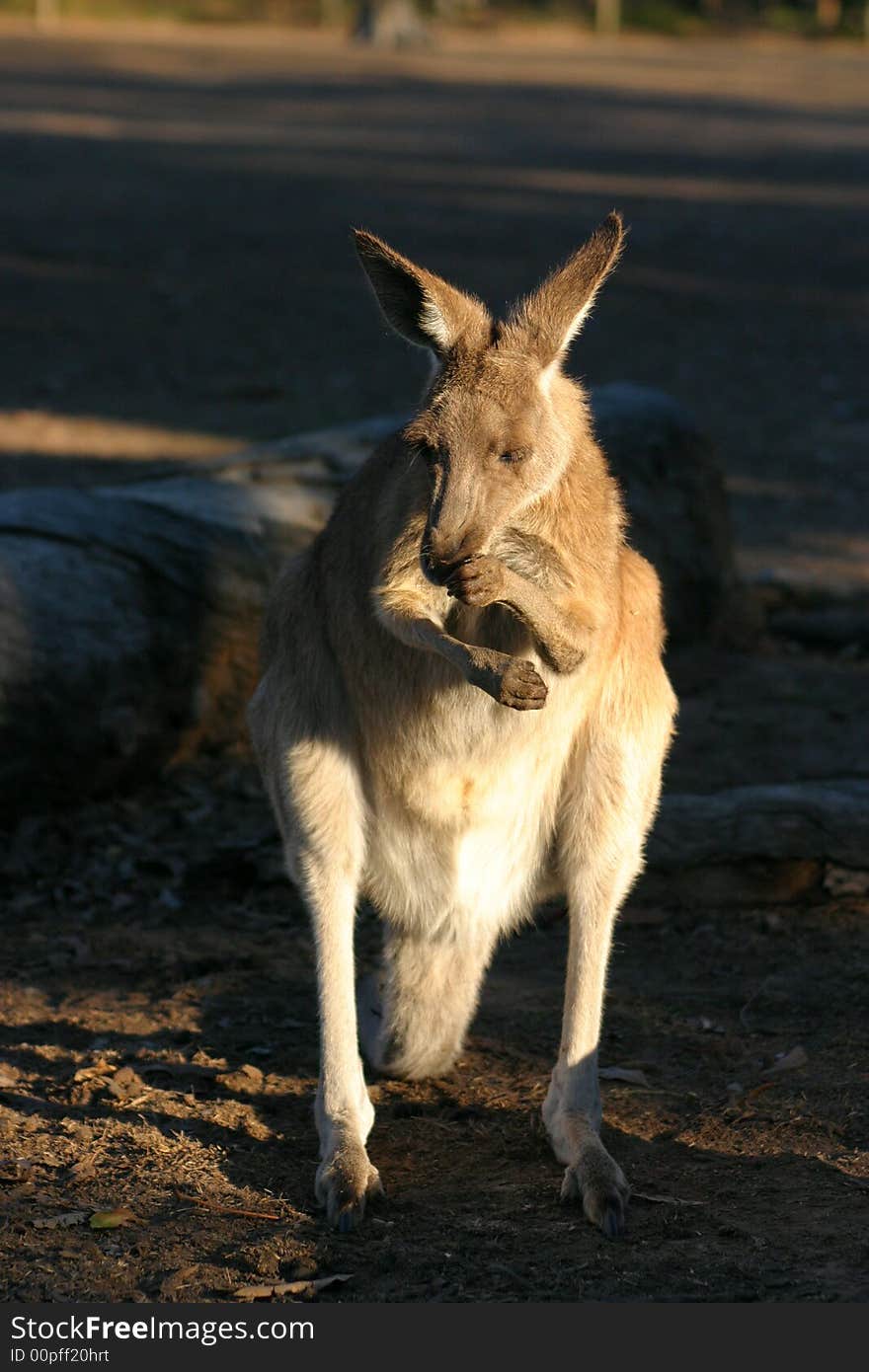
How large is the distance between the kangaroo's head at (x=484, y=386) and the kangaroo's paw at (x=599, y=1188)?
1.15m

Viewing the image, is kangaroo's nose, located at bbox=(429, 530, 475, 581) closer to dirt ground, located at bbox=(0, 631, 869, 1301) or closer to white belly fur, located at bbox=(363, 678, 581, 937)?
white belly fur, located at bbox=(363, 678, 581, 937)

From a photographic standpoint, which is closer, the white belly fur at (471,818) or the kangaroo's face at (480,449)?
the kangaroo's face at (480,449)

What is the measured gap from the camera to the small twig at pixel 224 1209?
319 centimetres

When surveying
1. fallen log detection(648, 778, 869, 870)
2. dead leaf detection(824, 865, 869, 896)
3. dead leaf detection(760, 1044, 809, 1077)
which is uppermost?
fallen log detection(648, 778, 869, 870)

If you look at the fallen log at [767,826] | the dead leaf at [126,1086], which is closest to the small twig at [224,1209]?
the dead leaf at [126,1086]

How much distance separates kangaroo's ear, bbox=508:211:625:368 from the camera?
3.34 m

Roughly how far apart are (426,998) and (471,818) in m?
0.49

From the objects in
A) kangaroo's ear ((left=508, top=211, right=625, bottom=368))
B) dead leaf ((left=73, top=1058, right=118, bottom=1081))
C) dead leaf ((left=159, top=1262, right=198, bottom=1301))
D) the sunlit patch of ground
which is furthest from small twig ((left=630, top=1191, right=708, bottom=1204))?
kangaroo's ear ((left=508, top=211, right=625, bottom=368))

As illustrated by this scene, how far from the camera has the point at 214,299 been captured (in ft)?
38.2

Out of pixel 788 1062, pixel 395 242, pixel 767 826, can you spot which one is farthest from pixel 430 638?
pixel 395 242

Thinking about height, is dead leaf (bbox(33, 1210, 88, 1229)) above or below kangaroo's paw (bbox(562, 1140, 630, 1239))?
below

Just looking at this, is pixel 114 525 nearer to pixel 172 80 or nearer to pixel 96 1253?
pixel 96 1253

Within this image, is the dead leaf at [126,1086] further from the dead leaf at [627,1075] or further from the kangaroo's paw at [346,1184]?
the dead leaf at [627,1075]

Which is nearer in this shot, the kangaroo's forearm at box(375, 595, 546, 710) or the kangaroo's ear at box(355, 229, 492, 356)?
the kangaroo's forearm at box(375, 595, 546, 710)
